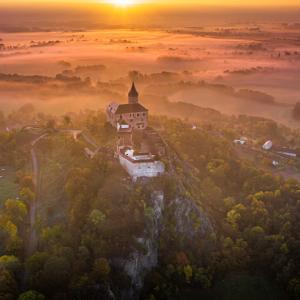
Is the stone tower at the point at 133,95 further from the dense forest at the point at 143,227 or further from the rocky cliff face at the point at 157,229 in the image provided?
the rocky cliff face at the point at 157,229

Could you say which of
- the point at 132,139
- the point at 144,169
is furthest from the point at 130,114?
the point at 144,169

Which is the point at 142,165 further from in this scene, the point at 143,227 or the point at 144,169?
the point at 143,227

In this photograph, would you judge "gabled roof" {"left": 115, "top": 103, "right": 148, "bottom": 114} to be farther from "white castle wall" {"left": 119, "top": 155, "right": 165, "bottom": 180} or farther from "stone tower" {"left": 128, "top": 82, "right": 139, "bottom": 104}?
"white castle wall" {"left": 119, "top": 155, "right": 165, "bottom": 180}

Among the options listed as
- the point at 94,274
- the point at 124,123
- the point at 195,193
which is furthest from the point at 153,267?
the point at 124,123

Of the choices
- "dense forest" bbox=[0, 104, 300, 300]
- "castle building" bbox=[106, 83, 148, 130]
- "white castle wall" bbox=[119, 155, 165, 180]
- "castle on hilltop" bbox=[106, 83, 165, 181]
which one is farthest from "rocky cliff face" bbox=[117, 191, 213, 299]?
"castle building" bbox=[106, 83, 148, 130]

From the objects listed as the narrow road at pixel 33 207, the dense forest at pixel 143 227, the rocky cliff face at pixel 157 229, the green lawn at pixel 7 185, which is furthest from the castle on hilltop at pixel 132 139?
the green lawn at pixel 7 185
